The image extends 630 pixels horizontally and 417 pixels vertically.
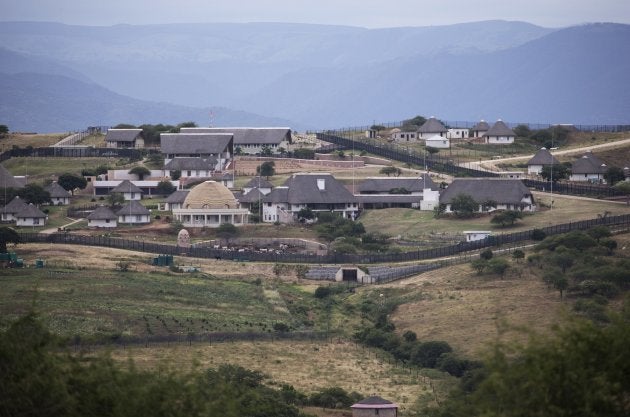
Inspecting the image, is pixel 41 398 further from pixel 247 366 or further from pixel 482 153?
pixel 482 153

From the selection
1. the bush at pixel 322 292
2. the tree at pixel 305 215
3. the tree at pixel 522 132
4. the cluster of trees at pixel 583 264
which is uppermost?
the tree at pixel 522 132

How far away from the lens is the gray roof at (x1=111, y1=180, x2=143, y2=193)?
356 ft

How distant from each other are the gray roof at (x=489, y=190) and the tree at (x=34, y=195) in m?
27.3

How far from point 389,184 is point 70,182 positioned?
23.1m

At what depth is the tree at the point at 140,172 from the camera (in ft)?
374

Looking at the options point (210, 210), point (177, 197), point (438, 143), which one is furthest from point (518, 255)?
point (438, 143)

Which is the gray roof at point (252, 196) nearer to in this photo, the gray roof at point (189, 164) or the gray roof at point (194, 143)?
the gray roof at point (189, 164)

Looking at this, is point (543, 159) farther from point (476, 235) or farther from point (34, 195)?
point (34, 195)

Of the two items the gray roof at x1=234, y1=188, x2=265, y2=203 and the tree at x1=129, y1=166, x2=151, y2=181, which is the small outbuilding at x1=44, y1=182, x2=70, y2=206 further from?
the gray roof at x1=234, y1=188, x2=265, y2=203

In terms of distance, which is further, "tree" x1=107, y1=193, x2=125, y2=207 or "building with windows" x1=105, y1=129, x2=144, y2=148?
"building with windows" x1=105, y1=129, x2=144, y2=148

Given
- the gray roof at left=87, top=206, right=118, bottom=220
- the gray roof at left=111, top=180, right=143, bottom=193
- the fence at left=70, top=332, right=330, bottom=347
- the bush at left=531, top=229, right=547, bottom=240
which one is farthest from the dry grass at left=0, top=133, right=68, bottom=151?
the fence at left=70, top=332, right=330, bottom=347

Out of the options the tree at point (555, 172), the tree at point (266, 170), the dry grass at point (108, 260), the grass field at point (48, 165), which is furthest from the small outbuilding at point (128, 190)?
the tree at point (555, 172)

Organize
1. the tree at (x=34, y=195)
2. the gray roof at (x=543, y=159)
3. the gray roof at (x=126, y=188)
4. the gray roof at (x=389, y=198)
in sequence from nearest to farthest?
the tree at (x=34, y=195) → the gray roof at (x=389, y=198) → the gray roof at (x=126, y=188) → the gray roof at (x=543, y=159)

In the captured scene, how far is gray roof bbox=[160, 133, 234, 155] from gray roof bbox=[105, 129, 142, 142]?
7521 mm
